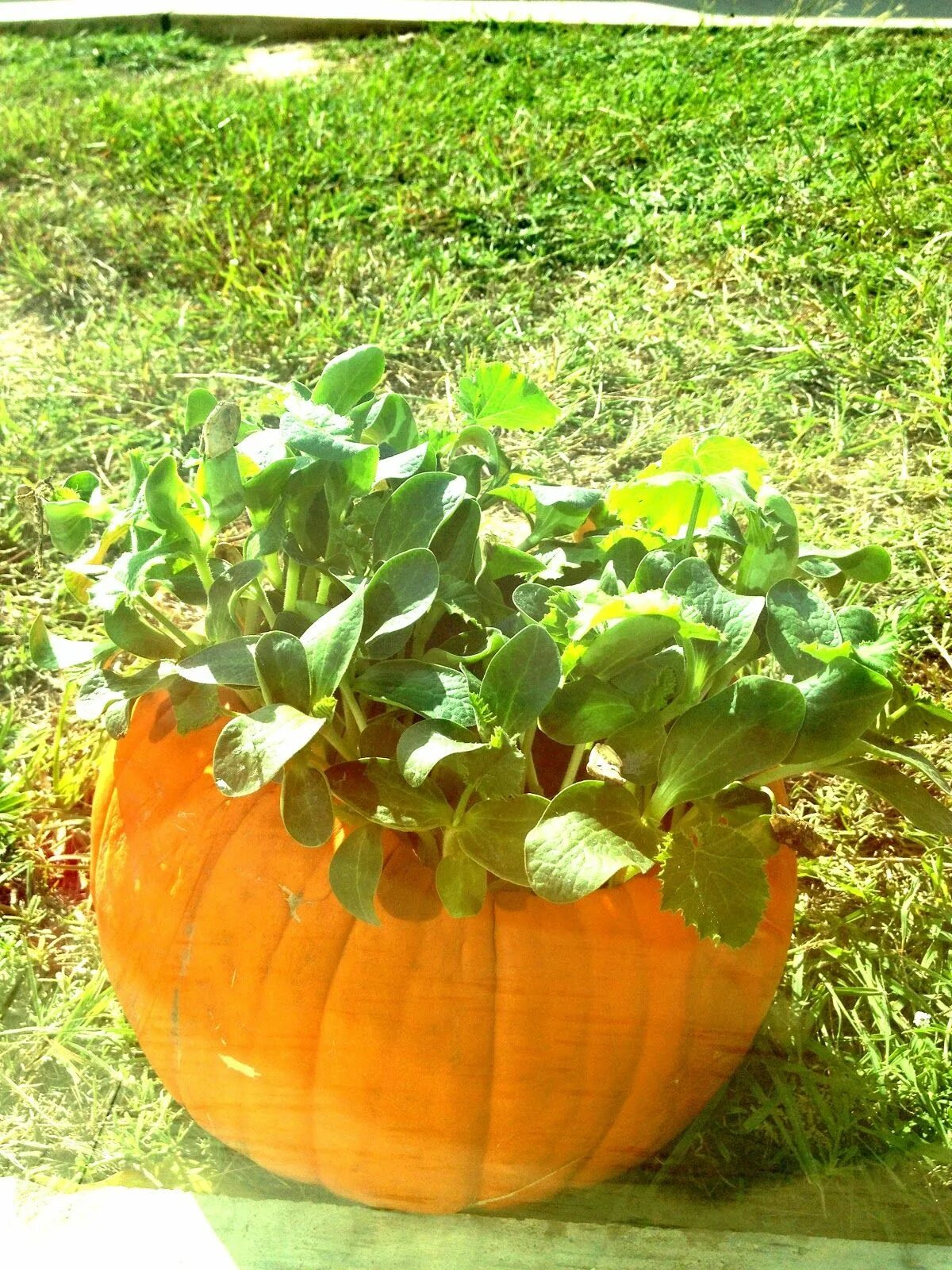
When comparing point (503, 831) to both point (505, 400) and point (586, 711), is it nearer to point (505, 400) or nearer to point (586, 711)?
point (586, 711)

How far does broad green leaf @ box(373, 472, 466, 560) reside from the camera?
0.70m

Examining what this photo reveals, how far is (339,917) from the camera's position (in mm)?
699

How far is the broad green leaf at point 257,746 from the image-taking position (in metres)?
0.62

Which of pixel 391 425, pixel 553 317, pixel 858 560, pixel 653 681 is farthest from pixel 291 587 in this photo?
pixel 553 317

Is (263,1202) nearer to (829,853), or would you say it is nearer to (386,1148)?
(386,1148)

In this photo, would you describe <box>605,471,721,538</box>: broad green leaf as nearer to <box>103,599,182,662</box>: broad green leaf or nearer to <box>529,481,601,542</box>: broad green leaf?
<box>529,481,601,542</box>: broad green leaf

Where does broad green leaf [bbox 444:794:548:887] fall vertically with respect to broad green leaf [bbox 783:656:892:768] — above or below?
below

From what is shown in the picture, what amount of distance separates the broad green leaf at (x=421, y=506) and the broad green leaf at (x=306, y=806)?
0.41 feet

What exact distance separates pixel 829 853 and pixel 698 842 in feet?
1.22

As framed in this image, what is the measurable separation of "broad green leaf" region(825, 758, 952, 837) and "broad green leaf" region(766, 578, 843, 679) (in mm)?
81

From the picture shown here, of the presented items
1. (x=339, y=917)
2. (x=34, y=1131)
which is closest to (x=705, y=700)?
(x=339, y=917)

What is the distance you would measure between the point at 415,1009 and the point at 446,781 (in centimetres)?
12

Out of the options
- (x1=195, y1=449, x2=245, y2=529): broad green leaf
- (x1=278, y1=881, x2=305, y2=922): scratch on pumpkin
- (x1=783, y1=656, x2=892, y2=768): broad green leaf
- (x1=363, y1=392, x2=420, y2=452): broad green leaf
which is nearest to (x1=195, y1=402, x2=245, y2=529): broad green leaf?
(x1=195, y1=449, x2=245, y2=529): broad green leaf

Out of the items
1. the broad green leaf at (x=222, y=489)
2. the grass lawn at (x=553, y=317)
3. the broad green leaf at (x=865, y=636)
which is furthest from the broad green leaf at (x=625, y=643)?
the grass lawn at (x=553, y=317)
